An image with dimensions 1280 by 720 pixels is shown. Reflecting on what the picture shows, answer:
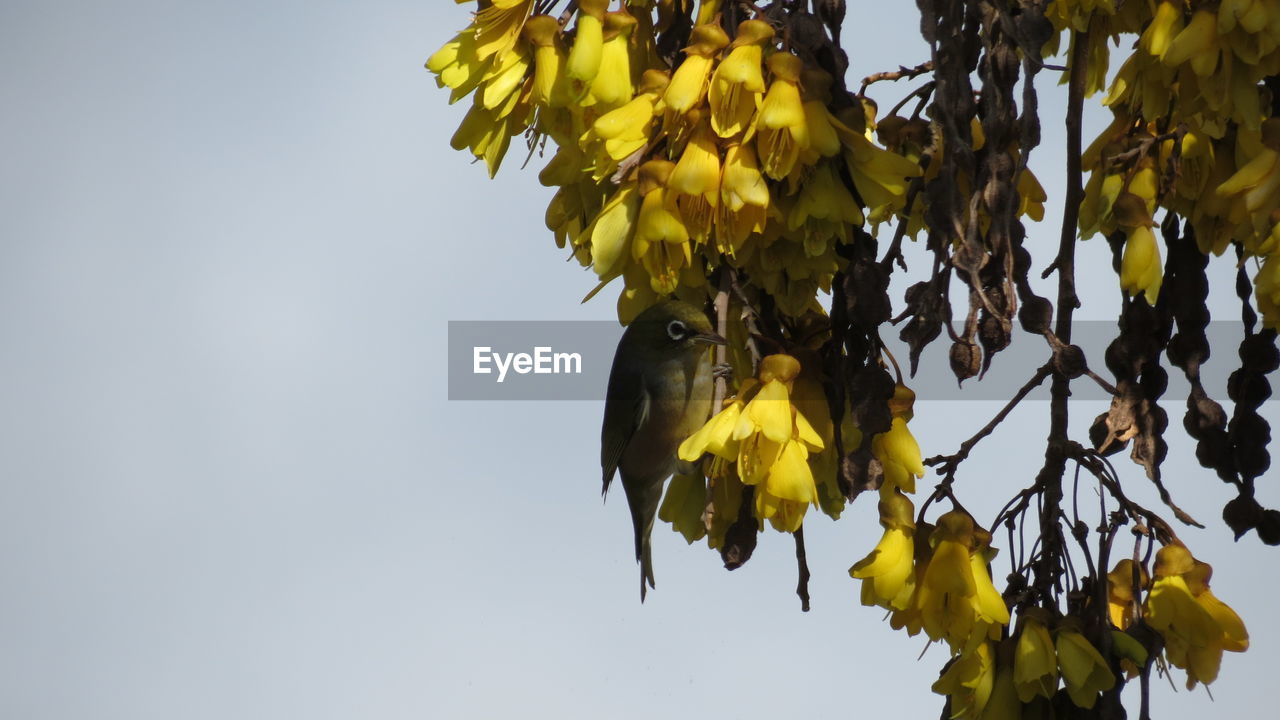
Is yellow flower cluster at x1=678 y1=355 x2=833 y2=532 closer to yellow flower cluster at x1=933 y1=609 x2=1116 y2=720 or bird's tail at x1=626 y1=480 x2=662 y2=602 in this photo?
yellow flower cluster at x1=933 y1=609 x2=1116 y2=720

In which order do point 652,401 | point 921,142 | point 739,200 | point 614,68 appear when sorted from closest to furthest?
point 739,200 < point 614,68 < point 921,142 < point 652,401

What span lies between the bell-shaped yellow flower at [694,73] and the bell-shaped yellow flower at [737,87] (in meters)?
0.01

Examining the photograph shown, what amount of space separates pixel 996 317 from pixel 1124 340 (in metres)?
0.22

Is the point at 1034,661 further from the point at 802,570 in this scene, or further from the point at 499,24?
the point at 499,24

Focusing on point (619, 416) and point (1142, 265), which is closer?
point (1142, 265)

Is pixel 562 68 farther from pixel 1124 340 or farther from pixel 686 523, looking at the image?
pixel 1124 340

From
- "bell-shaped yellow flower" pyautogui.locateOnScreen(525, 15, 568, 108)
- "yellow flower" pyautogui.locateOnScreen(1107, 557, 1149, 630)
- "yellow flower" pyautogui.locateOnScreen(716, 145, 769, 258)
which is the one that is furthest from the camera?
"yellow flower" pyautogui.locateOnScreen(1107, 557, 1149, 630)

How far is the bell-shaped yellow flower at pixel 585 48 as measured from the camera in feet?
3.44

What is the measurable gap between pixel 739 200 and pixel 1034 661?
48cm

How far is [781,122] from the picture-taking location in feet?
3.20

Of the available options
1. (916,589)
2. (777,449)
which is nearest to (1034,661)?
(916,589)

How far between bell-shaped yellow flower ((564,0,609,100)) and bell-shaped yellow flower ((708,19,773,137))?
0.10 metres

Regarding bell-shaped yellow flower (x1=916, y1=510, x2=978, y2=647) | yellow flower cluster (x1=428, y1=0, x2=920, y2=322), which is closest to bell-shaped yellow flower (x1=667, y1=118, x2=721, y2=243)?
yellow flower cluster (x1=428, y1=0, x2=920, y2=322)

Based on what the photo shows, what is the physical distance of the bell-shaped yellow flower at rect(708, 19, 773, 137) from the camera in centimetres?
99
